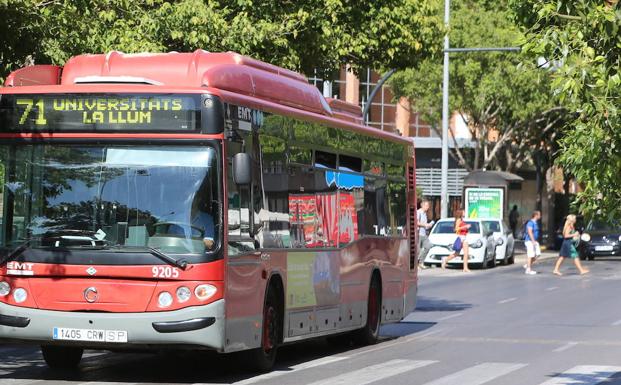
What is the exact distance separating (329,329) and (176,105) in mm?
4381

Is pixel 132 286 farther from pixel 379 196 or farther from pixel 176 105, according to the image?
pixel 379 196

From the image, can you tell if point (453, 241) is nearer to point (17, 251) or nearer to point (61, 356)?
point (61, 356)

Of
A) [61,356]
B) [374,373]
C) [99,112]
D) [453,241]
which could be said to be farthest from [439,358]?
[453,241]

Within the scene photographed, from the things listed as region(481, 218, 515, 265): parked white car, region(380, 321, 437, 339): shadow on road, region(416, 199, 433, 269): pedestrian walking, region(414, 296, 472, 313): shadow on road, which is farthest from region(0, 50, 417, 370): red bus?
region(481, 218, 515, 265): parked white car

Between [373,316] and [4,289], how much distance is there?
6795mm

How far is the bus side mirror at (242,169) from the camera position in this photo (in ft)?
42.3

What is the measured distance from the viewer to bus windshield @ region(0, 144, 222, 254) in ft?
Result: 42.1

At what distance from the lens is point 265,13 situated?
23500mm

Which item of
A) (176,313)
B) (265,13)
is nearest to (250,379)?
(176,313)

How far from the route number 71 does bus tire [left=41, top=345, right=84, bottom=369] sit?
247 cm

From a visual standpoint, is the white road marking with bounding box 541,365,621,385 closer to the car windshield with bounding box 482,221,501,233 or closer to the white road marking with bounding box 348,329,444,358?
the white road marking with bounding box 348,329,444,358

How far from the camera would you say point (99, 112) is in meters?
13.2

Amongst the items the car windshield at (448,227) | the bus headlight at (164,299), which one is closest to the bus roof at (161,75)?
the bus headlight at (164,299)

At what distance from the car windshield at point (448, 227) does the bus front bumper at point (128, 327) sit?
30.3m
